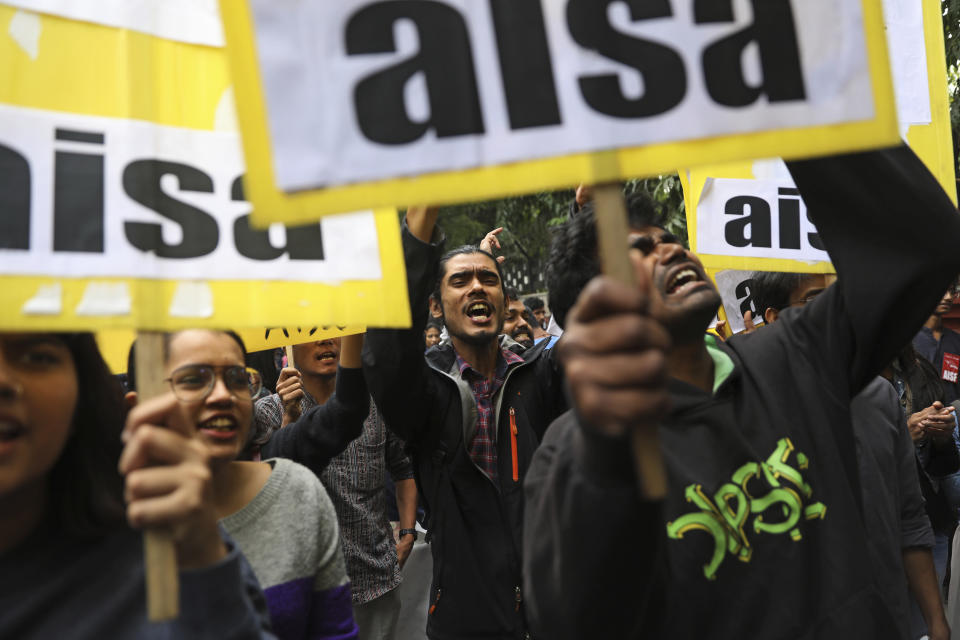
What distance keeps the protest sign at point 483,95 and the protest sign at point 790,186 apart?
140 cm

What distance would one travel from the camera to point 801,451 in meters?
1.76

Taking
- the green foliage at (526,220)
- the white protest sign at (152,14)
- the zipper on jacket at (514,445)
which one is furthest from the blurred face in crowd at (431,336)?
the white protest sign at (152,14)

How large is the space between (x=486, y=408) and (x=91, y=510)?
81.7 inches

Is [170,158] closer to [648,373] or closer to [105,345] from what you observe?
[105,345]

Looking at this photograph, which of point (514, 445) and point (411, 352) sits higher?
point (411, 352)

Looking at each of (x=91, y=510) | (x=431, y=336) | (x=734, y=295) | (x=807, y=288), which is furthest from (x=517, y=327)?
(x=91, y=510)

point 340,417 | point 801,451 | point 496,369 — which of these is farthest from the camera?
point 496,369

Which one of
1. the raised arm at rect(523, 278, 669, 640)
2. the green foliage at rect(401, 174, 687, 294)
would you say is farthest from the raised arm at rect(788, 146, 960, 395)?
the green foliage at rect(401, 174, 687, 294)

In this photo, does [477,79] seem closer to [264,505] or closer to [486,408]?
[264,505]

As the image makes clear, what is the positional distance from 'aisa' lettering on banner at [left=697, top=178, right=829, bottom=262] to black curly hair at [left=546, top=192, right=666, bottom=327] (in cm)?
87

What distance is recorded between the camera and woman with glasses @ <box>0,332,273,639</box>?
4.10 ft

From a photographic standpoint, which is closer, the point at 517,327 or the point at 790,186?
the point at 790,186

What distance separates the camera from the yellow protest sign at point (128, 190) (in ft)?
4.85

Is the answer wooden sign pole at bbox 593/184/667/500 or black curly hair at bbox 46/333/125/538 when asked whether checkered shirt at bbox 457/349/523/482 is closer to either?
black curly hair at bbox 46/333/125/538
